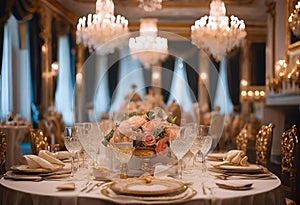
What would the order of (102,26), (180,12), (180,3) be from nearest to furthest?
(102,26), (180,3), (180,12)

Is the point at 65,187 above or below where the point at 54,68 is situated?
below

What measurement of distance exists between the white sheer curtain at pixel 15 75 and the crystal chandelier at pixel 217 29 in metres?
3.71

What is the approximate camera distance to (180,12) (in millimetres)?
10055

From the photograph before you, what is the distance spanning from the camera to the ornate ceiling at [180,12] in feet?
29.9

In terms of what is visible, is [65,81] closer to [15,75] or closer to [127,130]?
[15,75]

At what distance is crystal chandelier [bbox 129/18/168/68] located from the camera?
8.60 meters

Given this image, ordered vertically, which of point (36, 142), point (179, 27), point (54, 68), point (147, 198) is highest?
point (179, 27)

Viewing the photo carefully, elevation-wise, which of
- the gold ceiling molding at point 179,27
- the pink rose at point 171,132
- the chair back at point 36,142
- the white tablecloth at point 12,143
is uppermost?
the gold ceiling molding at point 179,27

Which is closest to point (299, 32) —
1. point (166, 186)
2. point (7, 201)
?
point (166, 186)

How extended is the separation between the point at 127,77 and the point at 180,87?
1945mm

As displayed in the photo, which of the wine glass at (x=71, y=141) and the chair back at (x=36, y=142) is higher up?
the wine glass at (x=71, y=141)

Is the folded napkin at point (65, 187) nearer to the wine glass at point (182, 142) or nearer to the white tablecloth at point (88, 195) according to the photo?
the white tablecloth at point (88, 195)

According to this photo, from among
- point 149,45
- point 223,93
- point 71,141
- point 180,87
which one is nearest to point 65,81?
point 149,45

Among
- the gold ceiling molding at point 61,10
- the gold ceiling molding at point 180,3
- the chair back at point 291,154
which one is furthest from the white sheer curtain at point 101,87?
the chair back at point 291,154
